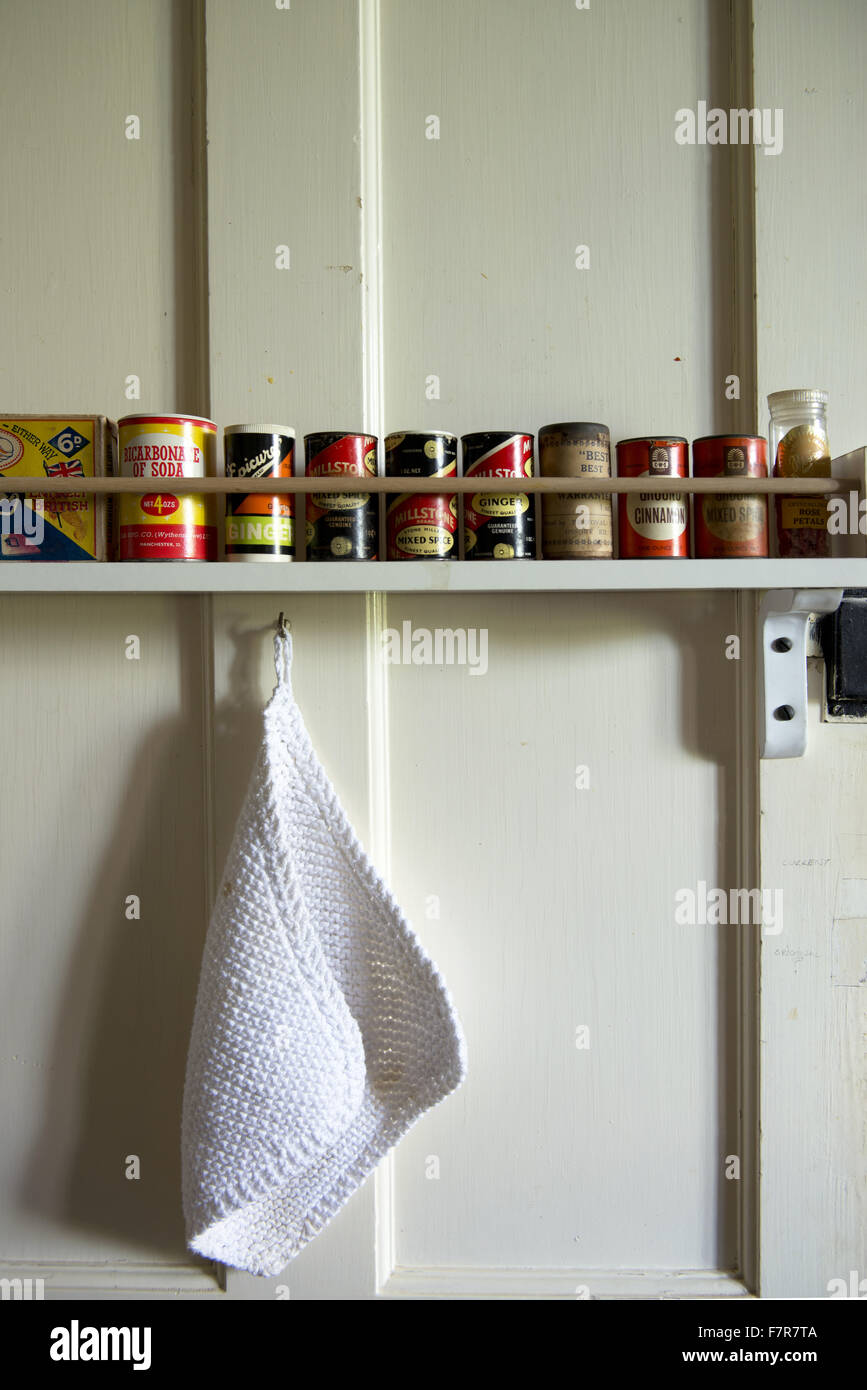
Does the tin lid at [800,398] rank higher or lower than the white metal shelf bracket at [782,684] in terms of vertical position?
higher

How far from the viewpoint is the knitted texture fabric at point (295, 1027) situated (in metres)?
0.71

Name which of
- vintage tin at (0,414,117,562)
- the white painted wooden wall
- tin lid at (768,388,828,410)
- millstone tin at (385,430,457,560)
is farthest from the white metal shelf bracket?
vintage tin at (0,414,117,562)

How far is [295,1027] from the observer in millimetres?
706

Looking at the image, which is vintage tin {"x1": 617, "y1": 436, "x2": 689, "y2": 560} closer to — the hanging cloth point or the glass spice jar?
the glass spice jar

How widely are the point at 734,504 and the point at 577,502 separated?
0.12m

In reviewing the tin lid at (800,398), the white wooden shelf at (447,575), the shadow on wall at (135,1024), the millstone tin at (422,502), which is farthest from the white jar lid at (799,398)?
the shadow on wall at (135,1024)

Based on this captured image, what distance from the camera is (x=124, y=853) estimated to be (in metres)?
0.80

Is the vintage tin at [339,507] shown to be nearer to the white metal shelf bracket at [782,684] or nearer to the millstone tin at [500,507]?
the millstone tin at [500,507]

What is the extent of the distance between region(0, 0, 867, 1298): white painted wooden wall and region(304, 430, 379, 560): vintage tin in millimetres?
82

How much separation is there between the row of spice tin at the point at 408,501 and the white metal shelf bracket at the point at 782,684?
0.09 meters

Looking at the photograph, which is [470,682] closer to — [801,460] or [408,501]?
[408,501]

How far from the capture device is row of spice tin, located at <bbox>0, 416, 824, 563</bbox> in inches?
27.0

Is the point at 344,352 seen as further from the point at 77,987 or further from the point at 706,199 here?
the point at 77,987

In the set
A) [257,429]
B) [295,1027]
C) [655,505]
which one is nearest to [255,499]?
[257,429]
